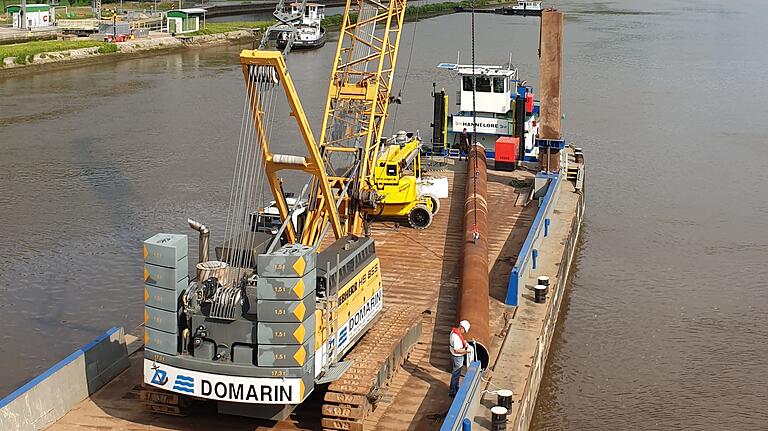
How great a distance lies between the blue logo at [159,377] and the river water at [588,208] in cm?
686

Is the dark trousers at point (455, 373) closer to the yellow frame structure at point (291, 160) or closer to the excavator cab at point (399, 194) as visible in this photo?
the yellow frame structure at point (291, 160)

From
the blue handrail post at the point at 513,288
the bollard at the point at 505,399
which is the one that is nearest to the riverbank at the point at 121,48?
the blue handrail post at the point at 513,288

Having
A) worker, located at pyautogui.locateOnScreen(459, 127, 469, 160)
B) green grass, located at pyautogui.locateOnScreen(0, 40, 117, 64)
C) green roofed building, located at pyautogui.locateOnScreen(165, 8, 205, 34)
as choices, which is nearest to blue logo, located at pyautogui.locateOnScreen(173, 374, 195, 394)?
worker, located at pyautogui.locateOnScreen(459, 127, 469, 160)

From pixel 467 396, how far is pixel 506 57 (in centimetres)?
5202

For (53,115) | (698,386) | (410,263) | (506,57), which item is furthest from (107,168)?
(506,57)

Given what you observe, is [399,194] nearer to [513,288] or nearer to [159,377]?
[513,288]

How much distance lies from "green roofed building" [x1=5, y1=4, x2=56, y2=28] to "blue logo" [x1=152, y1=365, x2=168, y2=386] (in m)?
62.8

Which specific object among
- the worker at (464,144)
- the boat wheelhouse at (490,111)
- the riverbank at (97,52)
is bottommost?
the worker at (464,144)

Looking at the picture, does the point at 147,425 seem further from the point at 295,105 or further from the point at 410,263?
the point at 410,263

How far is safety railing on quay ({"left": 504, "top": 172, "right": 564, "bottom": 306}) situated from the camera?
18.5m

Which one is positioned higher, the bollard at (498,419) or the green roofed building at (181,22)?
the green roofed building at (181,22)

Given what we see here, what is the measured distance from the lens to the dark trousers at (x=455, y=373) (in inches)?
572

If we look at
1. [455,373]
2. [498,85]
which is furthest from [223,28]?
[455,373]

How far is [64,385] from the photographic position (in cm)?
1388
